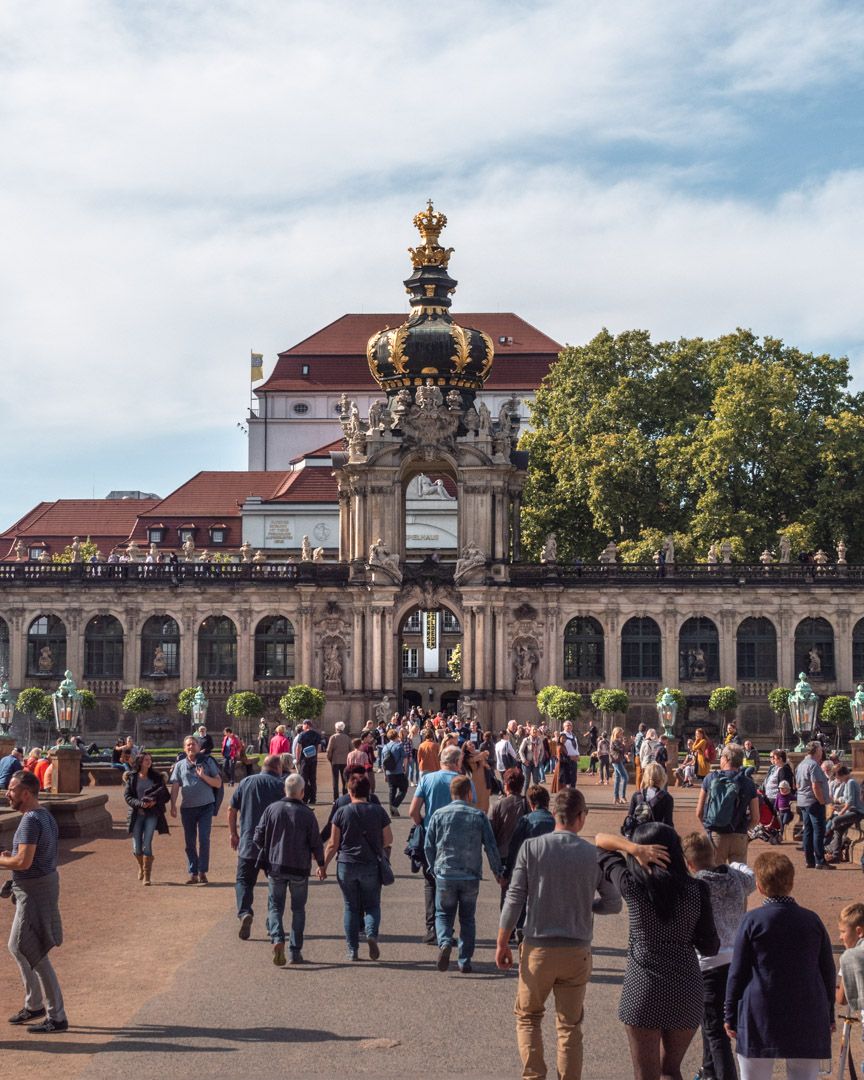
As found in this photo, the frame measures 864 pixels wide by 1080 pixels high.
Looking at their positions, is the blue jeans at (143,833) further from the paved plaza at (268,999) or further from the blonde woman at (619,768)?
the blonde woman at (619,768)

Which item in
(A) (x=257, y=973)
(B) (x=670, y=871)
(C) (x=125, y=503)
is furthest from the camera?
(C) (x=125, y=503)

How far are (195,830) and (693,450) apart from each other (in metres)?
51.1

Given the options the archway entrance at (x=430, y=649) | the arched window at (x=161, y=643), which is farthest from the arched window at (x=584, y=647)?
the archway entrance at (x=430, y=649)

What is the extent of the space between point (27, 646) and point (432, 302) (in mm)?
21867

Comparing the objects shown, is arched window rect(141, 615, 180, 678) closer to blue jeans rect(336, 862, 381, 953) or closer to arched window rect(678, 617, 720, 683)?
arched window rect(678, 617, 720, 683)

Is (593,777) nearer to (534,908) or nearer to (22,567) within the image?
(22,567)

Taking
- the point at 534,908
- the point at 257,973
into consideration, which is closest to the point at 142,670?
Result: the point at 257,973

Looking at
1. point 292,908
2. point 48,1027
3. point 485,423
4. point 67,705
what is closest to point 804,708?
point 67,705

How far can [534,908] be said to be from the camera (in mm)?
11414

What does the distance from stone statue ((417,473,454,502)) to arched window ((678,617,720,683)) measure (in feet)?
129

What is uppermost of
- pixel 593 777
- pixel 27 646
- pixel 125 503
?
pixel 125 503

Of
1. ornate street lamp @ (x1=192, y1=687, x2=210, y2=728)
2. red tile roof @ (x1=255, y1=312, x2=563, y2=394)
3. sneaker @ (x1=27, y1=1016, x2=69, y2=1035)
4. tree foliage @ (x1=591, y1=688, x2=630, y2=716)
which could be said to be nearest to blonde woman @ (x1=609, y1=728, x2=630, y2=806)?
tree foliage @ (x1=591, y1=688, x2=630, y2=716)

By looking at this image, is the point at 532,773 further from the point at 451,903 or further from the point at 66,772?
the point at 451,903

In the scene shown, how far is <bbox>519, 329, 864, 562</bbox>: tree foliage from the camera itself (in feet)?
226
